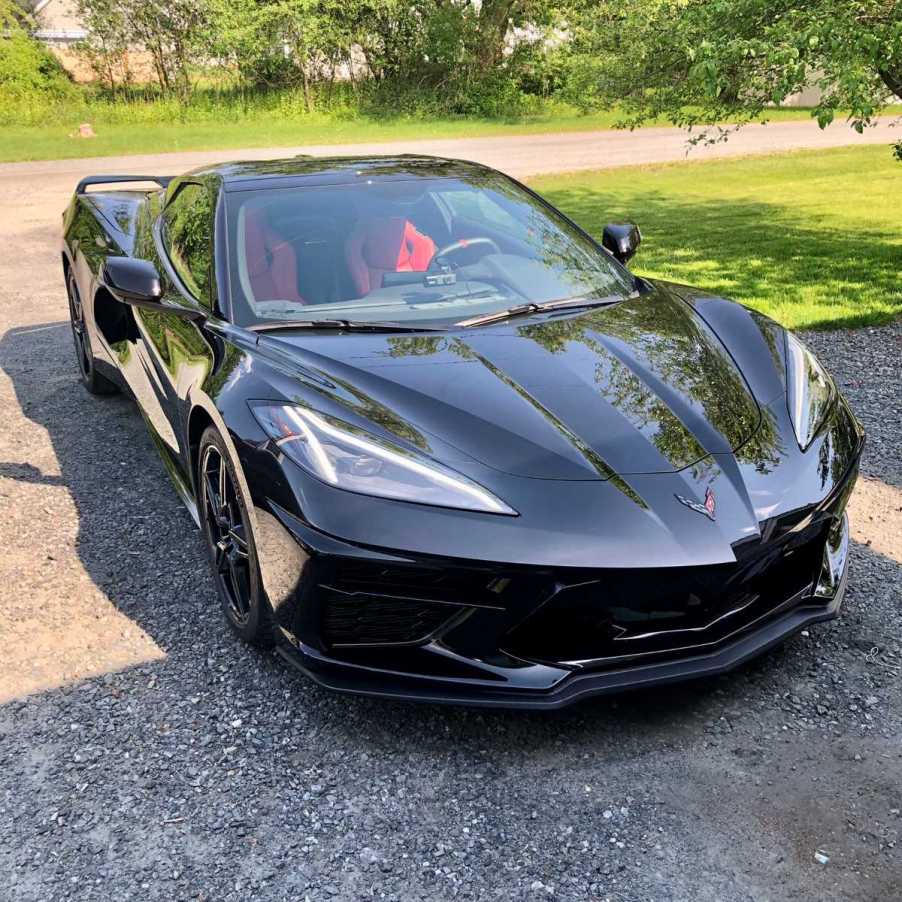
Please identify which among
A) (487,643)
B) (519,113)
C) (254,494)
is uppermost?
(254,494)

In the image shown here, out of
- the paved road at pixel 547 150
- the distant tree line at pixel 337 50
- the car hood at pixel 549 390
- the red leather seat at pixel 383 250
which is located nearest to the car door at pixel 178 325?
the car hood at pixel 549 390

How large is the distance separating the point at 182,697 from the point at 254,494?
683mm

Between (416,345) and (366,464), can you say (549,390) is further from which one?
(366,464)

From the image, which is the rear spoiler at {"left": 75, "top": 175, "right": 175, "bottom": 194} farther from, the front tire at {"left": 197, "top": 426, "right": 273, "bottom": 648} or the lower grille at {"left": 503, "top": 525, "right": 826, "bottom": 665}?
the lower grille at {"left": 503, "top": 525, "right": 826, "bottom": 665}

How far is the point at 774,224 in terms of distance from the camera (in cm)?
1108

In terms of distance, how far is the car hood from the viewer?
256cm

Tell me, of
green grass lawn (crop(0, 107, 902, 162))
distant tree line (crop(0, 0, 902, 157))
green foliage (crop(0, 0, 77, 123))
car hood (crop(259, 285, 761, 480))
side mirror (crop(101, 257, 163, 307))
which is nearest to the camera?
car hood (crop(259, 285, 761, 480))

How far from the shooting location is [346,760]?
2498 millimetres

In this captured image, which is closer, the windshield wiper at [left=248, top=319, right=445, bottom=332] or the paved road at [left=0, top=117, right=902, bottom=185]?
the windshield wiper at [left=248, top=319, right=445, bottom=332]

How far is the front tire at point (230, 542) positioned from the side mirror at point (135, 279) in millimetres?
723

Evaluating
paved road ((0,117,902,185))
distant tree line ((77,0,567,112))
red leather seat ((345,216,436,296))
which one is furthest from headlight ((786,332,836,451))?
distant tree line ((77,0,567,112))

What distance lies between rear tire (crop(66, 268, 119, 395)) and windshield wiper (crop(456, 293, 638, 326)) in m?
2.79

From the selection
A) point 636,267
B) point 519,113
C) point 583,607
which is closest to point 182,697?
point 583,607

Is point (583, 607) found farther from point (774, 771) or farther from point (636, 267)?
point (636, 267)
